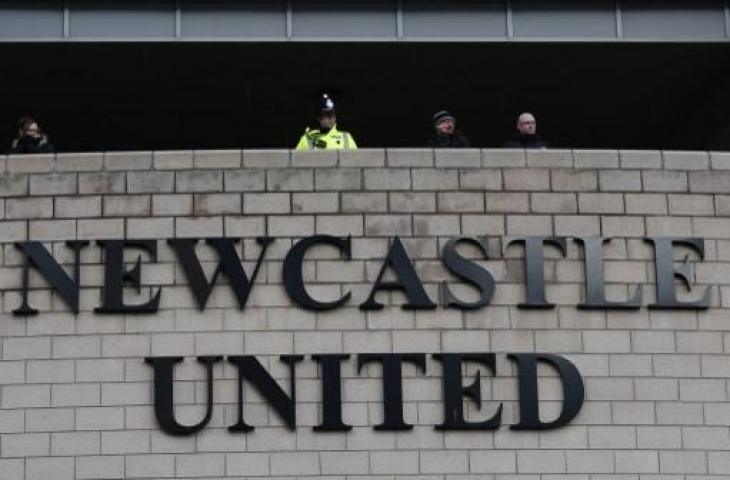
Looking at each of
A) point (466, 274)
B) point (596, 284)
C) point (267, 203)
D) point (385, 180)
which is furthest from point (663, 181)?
point (267, 203)

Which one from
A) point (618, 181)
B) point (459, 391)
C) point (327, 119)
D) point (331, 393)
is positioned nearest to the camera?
point (331, 393)

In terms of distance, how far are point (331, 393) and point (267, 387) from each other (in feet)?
2.01

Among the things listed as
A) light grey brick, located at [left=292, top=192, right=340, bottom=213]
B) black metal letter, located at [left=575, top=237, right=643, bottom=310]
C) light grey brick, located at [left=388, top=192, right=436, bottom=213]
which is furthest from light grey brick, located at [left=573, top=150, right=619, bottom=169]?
light grey brick, located at [left=292, top=192, right=340, bottom=213]

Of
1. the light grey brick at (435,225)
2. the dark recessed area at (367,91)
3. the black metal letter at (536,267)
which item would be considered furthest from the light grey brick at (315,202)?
the dark recessed area at (367,91)

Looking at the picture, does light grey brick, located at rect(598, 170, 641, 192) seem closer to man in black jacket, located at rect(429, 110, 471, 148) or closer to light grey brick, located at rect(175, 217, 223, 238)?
man in black jacket, located at rect(429, 110, 471, 148)

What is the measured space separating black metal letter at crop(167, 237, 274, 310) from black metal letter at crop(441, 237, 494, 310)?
5.73 ft

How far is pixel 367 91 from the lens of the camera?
93.0 ft

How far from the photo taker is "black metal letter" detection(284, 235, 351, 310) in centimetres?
1905

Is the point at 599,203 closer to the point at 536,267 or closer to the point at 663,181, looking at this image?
the point at 663,181

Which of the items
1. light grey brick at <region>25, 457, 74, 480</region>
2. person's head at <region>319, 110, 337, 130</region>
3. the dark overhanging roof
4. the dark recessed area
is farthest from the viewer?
the dark recessed area

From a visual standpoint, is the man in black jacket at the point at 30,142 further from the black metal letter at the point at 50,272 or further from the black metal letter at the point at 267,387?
the black metal letter at the point at 267,387

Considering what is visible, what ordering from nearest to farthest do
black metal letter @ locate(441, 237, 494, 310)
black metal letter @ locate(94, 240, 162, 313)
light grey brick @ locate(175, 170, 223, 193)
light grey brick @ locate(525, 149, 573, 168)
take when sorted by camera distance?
black metal letter @ locate(94, 240, 162, 313), black metal letter @ locate(441, 237, 494, 310), light grey brick @ locate(175, 170, 223, 193), light grey brick @ locate(525, 149, 573, 168)

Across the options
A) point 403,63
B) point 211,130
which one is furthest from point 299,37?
point 211,130

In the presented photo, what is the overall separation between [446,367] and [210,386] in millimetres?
2265
